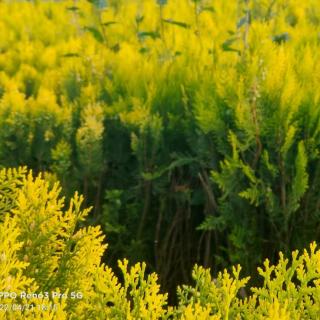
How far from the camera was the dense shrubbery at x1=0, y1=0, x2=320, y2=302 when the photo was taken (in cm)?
279

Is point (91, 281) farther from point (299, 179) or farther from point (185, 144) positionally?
point (185, 144)

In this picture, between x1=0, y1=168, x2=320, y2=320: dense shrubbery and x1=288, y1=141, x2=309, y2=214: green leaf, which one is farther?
x1=288, y1=141, x2=309, y2=214: green leaf

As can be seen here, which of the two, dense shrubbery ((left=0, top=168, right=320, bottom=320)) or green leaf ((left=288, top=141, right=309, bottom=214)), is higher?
dense shrubbery ((left=0, top=168, right=320, bottom=320))

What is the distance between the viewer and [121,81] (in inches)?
139

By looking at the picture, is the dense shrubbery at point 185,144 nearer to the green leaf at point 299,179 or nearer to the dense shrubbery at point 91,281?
the green leaf at point 299,179

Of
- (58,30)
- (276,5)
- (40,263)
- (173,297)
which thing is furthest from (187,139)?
(58,30)

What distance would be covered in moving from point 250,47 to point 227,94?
359mm

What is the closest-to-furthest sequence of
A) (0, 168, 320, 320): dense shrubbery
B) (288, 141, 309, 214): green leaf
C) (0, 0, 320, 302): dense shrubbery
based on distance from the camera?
(0, 168, 320, 320): dense shrubbery, (288, 141, 309, 214): green leaf, (0, 0, 320, 302): dense shrubbery

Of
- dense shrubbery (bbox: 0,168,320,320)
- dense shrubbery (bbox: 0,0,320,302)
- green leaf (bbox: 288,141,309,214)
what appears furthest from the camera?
dense shrubbery (bbox: 0,0,320,302)

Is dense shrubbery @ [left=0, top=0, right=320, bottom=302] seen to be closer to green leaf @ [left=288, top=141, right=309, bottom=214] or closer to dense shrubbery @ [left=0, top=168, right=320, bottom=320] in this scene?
green leaf @ [left=288, top=141, right=309, bottom=214]

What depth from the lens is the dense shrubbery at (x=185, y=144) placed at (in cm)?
279

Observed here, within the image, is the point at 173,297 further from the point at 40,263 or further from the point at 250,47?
the point at 40,263

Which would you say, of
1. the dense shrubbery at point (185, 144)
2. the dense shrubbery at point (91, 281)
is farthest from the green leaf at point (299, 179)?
the dense shrubbery at point (91, 281)

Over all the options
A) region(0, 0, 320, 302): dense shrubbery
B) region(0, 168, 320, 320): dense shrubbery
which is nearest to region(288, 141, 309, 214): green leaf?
region(0, 0, 320, 302): dense shrubbery
